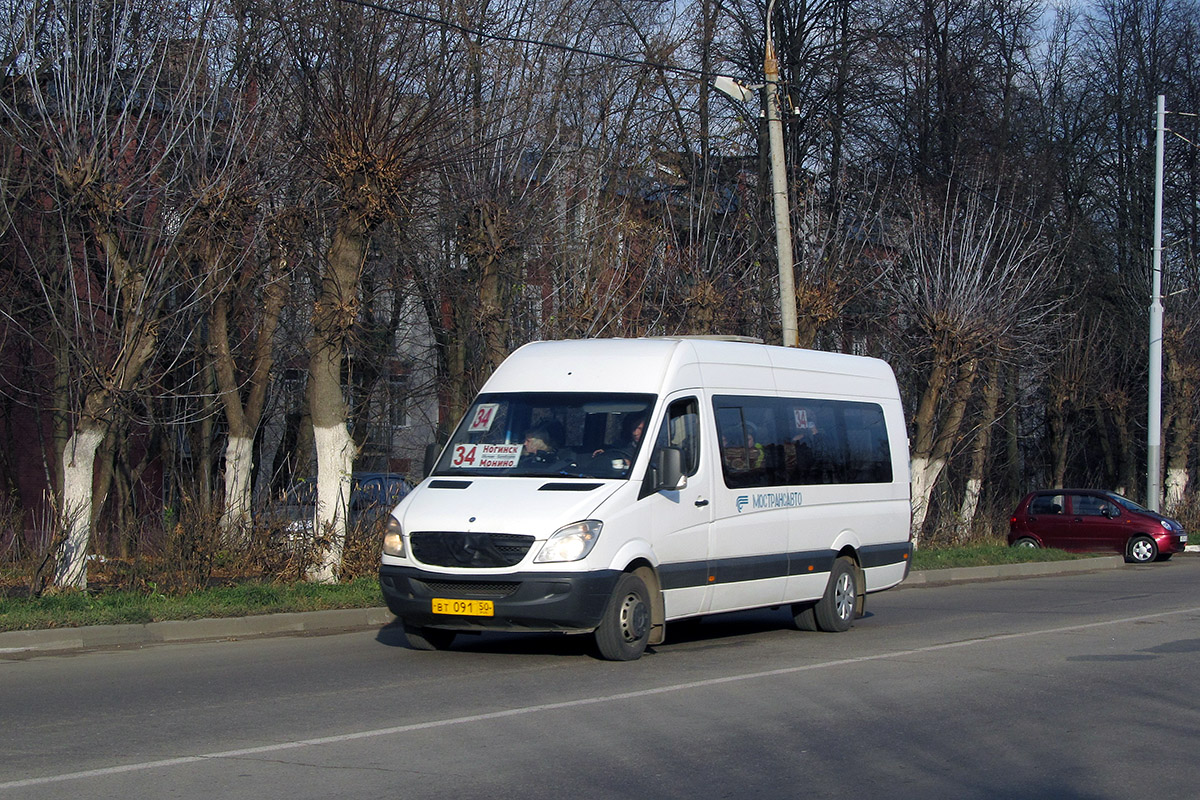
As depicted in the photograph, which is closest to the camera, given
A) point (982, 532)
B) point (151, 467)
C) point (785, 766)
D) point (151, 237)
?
point (785, 766)

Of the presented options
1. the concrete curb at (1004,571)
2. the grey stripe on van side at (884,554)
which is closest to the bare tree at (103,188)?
the grey stripe on van side at (884,554)

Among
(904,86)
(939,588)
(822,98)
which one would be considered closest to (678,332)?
(939,588)

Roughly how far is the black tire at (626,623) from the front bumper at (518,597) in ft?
0.46

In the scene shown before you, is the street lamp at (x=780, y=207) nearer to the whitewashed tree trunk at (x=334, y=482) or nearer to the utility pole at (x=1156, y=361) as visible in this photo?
the whitewashed tree trunk at (x=334, y=482)

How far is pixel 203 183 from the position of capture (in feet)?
51.2

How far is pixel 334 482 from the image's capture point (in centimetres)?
1556

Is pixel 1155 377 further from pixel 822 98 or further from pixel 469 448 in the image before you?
pixel 469 448

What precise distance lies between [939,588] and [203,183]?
12.2 m

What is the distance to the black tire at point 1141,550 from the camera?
28297mm

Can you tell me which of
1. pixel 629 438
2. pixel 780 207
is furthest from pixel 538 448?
pixel 780 207

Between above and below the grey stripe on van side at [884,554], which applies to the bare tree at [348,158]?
above

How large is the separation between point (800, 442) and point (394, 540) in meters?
4.40

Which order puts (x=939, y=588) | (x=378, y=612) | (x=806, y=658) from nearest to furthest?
(x=806, y=658) → (x=378, y=612) → (x=939, y=588)

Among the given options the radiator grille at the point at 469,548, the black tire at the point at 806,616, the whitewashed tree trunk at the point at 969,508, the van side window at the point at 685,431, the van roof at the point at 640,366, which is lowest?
the black tire at the point at 806,616
